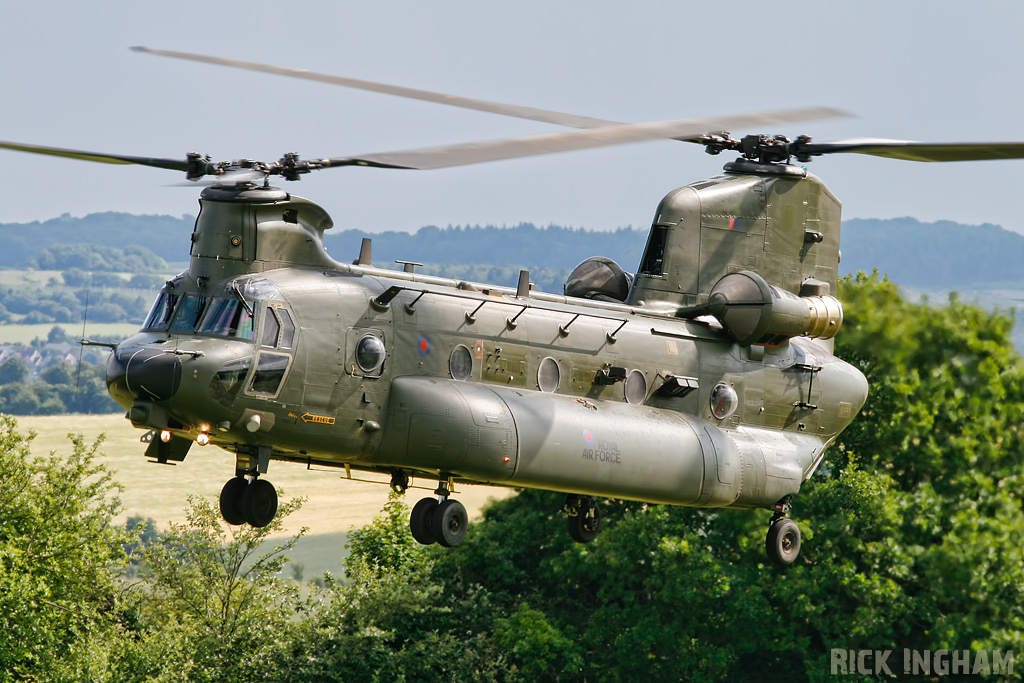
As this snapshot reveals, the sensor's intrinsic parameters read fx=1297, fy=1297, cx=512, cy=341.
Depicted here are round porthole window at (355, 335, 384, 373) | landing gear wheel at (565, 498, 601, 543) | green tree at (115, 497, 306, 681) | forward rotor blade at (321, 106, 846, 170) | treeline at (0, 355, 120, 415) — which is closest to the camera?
forward rotor blade at (321, 106, 846, 170)

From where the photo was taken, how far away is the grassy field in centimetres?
8700

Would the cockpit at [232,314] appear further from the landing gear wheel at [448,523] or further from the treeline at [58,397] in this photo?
the treeline at [58,397]

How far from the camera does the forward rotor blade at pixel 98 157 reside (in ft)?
55.9

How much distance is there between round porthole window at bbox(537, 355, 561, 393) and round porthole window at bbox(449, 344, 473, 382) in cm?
131

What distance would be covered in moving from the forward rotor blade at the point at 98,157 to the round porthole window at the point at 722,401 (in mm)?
9520

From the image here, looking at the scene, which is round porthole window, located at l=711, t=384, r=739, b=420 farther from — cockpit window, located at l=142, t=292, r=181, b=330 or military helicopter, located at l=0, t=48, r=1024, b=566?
cockpit window, located at l=142, t=292, r=181, b=330

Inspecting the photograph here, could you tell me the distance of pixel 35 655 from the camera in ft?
136

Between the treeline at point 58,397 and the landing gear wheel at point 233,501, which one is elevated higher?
the treeline at point 58,397

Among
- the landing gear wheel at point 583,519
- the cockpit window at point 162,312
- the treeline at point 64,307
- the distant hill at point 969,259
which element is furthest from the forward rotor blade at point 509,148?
the distant hill at point 969,259

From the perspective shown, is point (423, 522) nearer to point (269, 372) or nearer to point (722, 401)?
point (269, 372)

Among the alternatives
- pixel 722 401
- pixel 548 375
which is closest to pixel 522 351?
pixel 548 375

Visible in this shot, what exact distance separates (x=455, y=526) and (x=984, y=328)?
29.0 m

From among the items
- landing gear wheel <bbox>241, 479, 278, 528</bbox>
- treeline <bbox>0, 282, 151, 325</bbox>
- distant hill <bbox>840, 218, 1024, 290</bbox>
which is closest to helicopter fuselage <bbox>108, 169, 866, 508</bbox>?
landing gear wheel <bbox>241, 479, 278, 528</bbox>

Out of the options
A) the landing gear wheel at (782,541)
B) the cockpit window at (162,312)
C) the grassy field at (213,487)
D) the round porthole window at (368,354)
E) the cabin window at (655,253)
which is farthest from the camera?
the grassy field at (213,487)
